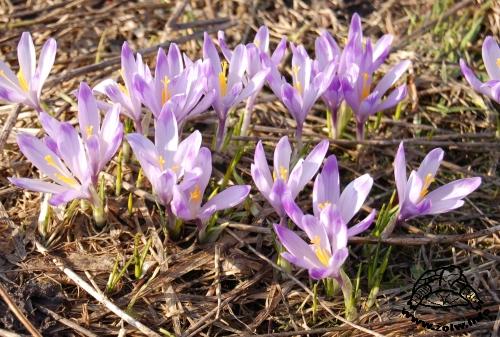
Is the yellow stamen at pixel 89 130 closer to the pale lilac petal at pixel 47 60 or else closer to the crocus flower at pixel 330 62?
the pale lilac petal at pixel 47 60

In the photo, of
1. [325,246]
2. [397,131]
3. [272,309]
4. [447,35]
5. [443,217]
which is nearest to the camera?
[325,246]

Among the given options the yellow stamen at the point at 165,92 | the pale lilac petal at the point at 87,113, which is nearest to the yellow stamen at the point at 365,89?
the yellow stamen at the point at 165,92

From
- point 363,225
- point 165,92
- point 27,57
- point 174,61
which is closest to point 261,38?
point 174,61

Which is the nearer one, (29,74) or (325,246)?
(325,246)

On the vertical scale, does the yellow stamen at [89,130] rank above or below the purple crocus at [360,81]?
above

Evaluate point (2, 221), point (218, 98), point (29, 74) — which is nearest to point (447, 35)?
point (218, 98)

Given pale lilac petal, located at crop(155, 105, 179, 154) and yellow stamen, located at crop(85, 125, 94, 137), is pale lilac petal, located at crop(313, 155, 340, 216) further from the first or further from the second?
yellow stamen, located at crop(85, 125, 94, 137)

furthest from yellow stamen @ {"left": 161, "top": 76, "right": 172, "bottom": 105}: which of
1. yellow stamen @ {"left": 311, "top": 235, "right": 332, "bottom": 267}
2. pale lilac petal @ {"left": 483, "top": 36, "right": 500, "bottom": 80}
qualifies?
pale lilac petal @ {"left": 483, "top": 36, "right": 500, "bottom": 80}

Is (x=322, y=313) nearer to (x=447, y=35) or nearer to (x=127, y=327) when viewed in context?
(x=127, y=327)
